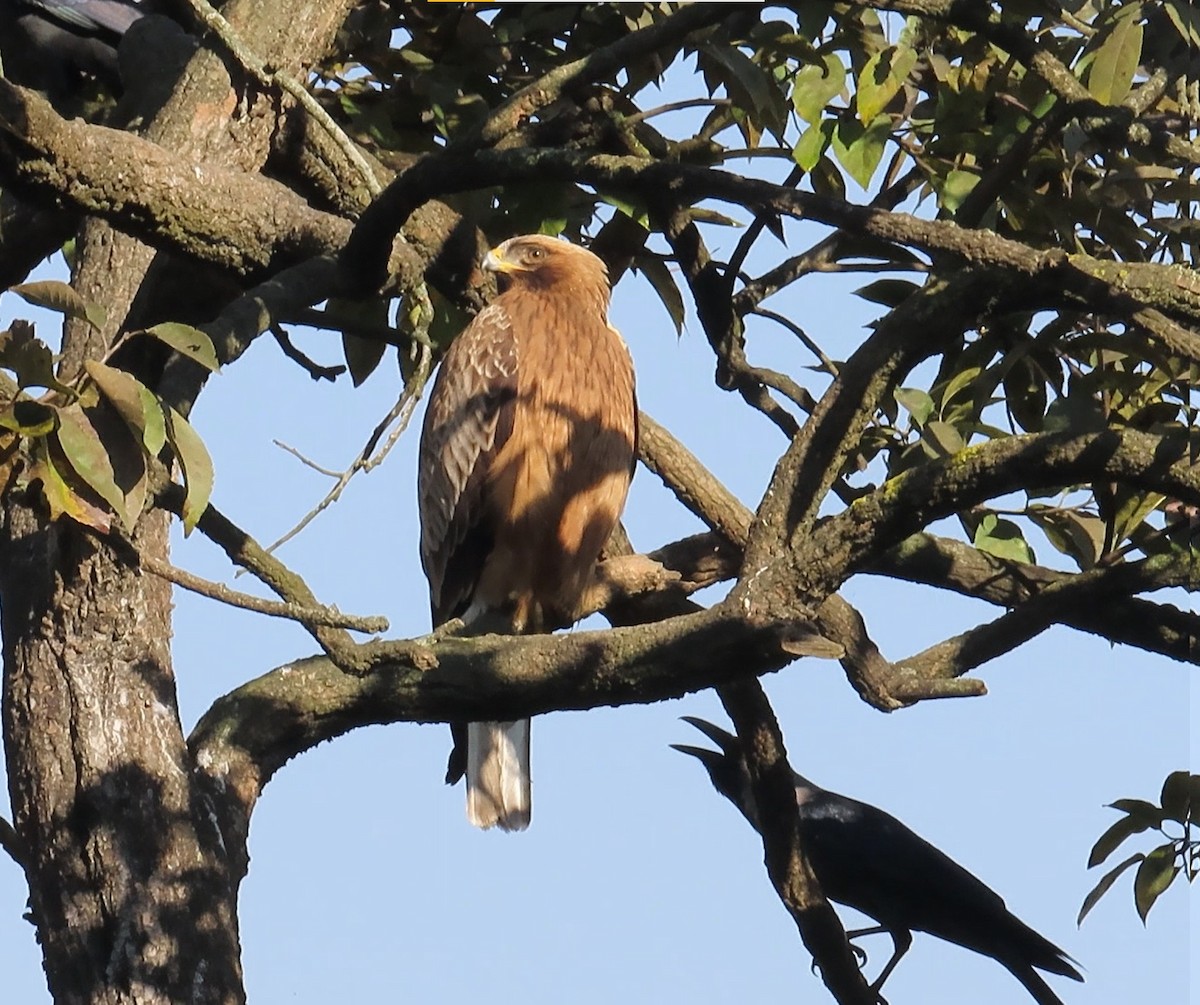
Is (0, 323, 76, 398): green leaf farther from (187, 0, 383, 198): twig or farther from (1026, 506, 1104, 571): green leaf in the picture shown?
(1026, 506, 1104, 571): green leaf

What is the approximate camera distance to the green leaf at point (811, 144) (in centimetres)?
372

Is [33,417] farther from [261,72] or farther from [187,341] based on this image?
[261,72]

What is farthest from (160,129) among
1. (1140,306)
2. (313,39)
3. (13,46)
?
(1140,306)

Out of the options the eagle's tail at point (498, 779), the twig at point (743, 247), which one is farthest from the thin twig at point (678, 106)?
the eagle's tail at point (498, 779)

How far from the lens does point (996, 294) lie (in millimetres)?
3021

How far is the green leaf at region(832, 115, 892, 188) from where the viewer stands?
146 inches

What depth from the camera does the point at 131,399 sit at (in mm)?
2322

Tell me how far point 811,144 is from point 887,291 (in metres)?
0.46

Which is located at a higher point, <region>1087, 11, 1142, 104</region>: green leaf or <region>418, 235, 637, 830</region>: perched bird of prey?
<region>418, 235, 637, 830</region>: perched bird of prey

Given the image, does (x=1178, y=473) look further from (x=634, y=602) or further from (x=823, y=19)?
(x=634, y=602)

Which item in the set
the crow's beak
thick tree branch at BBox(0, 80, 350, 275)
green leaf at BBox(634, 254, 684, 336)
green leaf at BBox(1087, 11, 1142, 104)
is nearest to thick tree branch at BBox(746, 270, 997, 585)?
green leaf at BBox(1087, 11, 1142, 104)

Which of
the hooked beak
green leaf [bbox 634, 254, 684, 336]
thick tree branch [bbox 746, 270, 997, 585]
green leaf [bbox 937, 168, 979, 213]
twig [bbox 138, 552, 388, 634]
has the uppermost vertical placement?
the hooked beak

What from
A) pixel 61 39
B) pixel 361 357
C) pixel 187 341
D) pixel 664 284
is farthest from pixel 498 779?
pixel 187 341

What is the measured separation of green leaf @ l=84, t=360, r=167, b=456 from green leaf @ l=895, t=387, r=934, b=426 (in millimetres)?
1617
